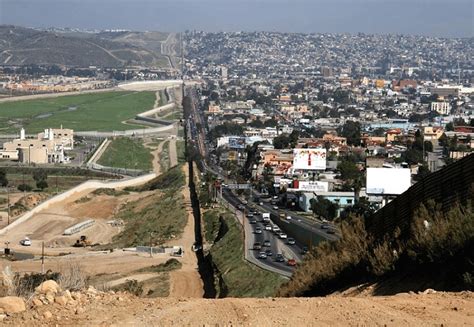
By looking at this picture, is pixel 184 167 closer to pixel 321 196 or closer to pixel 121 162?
pixel 121 162

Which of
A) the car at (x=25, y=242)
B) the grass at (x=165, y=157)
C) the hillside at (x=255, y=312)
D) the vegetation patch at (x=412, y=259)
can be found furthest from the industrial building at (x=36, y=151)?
the hillside at (x=255, y=312)

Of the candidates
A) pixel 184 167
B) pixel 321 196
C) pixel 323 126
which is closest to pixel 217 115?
pixel 323 126

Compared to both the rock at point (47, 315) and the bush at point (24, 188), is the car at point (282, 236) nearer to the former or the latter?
the bush at point (24, 188)

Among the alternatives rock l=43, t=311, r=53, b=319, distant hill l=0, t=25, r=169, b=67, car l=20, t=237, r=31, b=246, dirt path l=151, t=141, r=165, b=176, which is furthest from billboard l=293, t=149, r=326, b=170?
distant hill l=0, t=25, r=169, b=67

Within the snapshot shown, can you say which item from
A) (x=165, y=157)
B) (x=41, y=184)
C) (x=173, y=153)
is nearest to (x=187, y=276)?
(x=41, y=184)

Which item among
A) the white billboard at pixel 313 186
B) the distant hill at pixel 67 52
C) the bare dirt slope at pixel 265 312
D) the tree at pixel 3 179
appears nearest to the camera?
the bare dirt slope at pixel 265 312

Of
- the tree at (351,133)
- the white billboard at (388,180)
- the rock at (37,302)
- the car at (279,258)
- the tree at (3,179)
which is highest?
the rock at (37,302)

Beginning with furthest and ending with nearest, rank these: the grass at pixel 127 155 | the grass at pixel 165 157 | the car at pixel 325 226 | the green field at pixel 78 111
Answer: the green field at pixel 78 111 → the grass at pixel 127 155 → the grass at pixel 165 157 → the car at pixel 325 226
